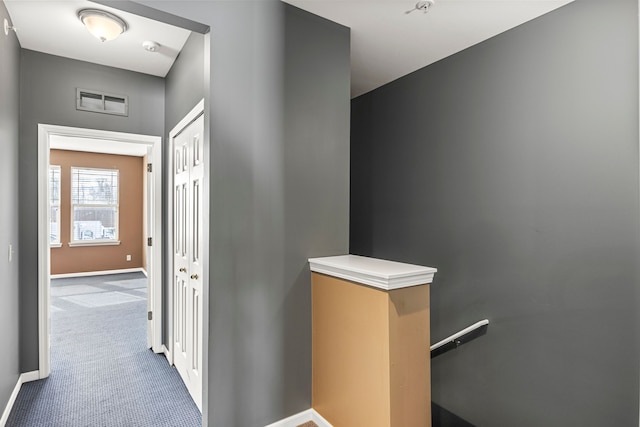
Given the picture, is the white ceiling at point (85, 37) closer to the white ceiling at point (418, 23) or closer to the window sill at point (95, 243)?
the white ceiling at point (418, 23)

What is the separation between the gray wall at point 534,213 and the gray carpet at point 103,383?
2200mm

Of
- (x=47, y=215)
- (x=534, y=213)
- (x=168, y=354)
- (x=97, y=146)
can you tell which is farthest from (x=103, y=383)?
(x=97, y=146)

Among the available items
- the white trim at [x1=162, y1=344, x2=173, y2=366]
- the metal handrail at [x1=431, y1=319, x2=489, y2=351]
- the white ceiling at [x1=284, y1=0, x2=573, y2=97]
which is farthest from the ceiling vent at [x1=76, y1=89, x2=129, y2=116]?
the metal handrail at [x1=431, y1=319, x2=489, y2=351]

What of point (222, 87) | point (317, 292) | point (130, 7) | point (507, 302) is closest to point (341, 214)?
point (317, 292)

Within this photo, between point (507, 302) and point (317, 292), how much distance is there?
4.63ft

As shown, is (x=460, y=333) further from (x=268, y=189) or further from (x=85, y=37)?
(x=85, y=37)

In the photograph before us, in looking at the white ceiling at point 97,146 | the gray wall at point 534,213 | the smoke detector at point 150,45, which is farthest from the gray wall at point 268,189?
the white ceiling at point 97,146

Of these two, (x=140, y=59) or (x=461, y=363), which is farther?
(x=140, y=59)

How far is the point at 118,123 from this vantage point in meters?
3.17

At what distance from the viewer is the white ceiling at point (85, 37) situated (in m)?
2.23

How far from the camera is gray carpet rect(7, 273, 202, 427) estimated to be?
2334mm

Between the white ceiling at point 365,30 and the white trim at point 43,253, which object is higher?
the white ceiling at point 365,30

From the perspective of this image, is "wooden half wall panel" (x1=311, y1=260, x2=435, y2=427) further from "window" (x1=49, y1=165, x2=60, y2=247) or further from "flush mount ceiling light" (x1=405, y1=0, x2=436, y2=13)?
"window" (x1=49, y1=165, x2=60, y2=247)

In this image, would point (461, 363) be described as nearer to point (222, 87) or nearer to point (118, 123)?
point (222, 87)
